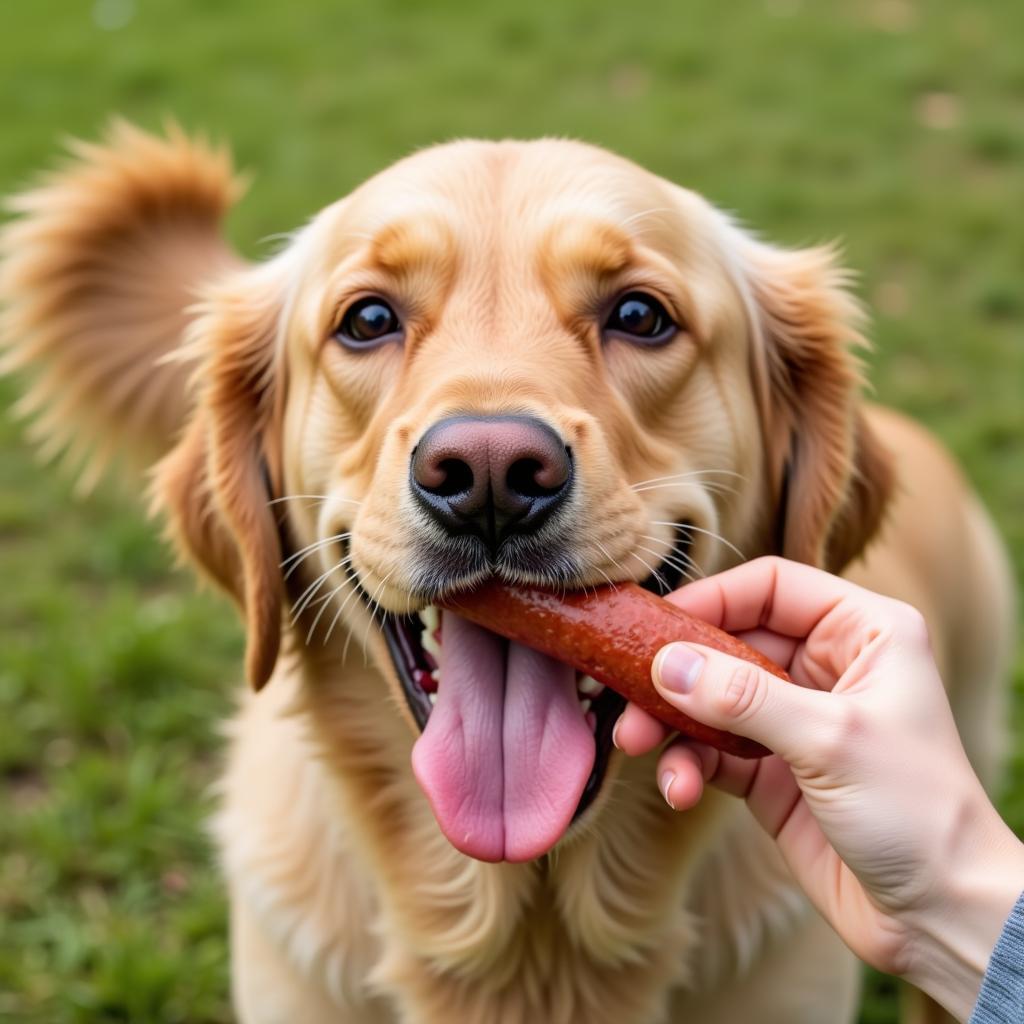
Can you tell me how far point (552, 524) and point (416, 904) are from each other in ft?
3.53

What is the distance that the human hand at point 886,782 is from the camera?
2004mm

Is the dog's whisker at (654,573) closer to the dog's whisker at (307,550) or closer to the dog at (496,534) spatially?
the dog at (496,534)

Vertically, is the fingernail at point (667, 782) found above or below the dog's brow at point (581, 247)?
below

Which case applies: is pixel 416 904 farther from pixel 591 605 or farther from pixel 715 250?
pixel 715 250

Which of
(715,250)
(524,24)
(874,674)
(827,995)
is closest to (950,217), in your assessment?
(524,24)

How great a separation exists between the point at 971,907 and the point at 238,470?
184 centimetres

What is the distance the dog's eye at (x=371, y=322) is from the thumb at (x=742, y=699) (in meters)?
1.00

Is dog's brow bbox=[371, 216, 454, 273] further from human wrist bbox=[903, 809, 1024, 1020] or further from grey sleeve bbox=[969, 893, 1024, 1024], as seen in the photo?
grey sleeve bbox=[969, 893, 1024, 1024]

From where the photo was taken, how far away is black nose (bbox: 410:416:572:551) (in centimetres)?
→ 210

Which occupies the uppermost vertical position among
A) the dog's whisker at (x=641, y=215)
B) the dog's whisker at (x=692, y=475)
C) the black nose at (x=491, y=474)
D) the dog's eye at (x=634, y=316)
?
the dog's whisker at (x=641, y=215)

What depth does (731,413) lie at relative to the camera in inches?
110

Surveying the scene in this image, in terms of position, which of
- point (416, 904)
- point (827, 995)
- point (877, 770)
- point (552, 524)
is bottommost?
point (827, 995)

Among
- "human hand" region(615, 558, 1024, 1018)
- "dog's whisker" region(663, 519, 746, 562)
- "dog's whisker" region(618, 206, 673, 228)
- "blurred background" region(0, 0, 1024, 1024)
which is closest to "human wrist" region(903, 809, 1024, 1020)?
"human hand" region(615, 558, 1024, 1018)

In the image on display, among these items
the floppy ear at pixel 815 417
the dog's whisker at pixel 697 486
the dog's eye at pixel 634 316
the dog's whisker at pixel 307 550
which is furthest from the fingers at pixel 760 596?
the dog's whisker at pixel 307 550
